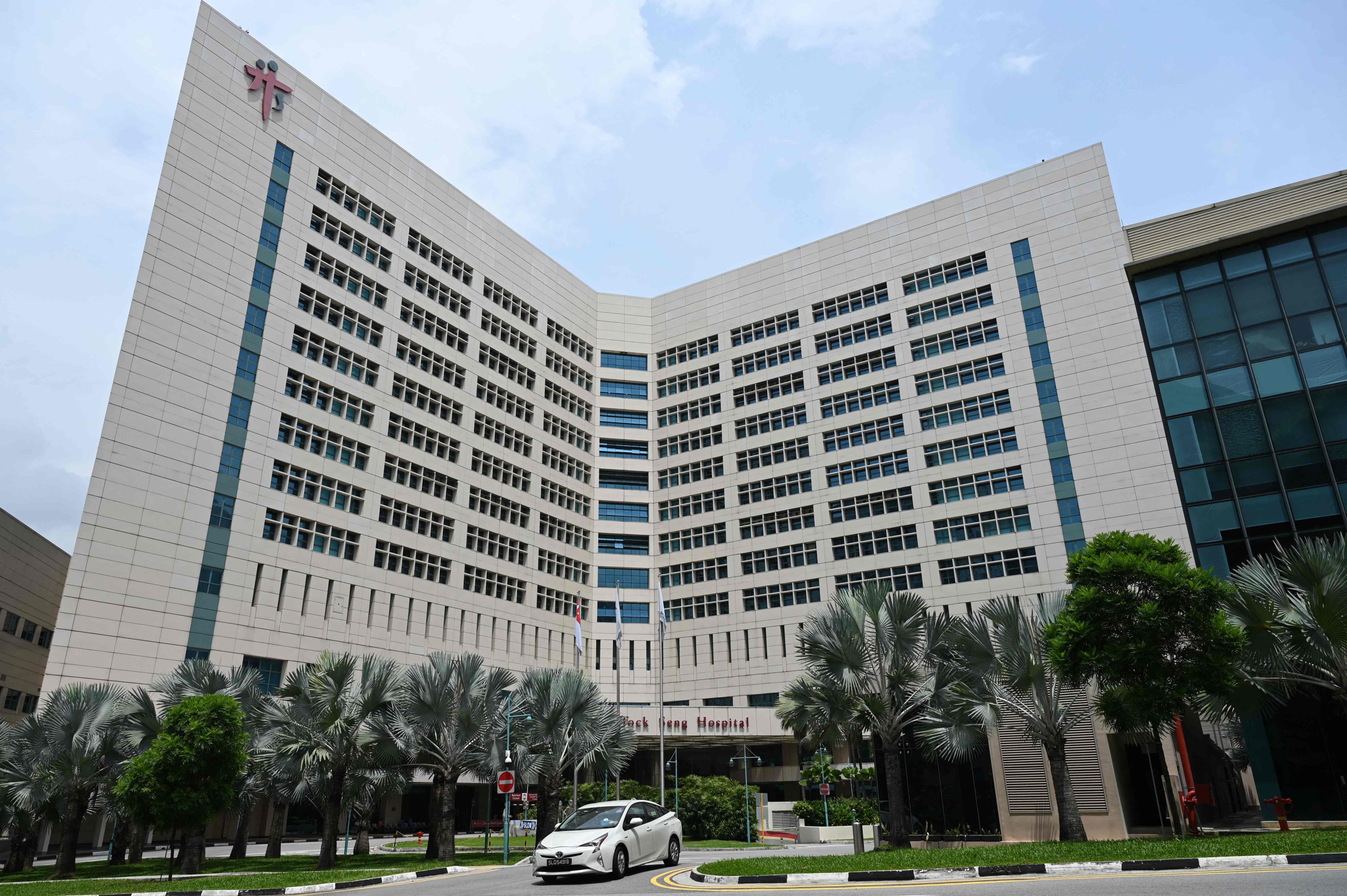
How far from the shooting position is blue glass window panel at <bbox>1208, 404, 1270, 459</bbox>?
1549 inches

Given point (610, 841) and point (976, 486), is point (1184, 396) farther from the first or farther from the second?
point (610, 841)

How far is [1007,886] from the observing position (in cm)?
1441

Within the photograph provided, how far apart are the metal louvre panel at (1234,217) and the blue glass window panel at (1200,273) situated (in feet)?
3.34

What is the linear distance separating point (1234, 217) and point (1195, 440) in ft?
37.3

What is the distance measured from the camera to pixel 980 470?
58688mm

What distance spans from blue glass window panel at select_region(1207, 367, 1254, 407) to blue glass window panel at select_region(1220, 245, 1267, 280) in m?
5.06

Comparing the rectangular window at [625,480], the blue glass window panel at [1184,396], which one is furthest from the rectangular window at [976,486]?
the rectangular window at [625,480]

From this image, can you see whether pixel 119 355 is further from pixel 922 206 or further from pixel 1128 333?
pixel 1128 333

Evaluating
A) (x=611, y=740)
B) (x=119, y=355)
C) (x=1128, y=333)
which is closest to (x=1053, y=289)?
(x=1128, y=333)

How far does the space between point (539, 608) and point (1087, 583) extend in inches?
1864

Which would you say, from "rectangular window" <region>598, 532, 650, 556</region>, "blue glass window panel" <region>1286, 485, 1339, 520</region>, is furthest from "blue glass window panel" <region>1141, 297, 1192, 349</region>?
"rectangular window" <region>598, 532, 650, 556</region>

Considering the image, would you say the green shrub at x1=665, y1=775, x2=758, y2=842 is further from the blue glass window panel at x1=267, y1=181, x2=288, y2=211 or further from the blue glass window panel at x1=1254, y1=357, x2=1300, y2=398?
the blue glass window panel at x1=267, y1=181, x2=288, y2=211

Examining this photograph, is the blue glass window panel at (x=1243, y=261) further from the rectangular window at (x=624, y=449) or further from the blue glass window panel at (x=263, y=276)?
the blue glass window panel at (x=263, y=276)

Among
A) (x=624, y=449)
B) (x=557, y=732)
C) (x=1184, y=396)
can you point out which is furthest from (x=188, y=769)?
(x=624, y=449)
